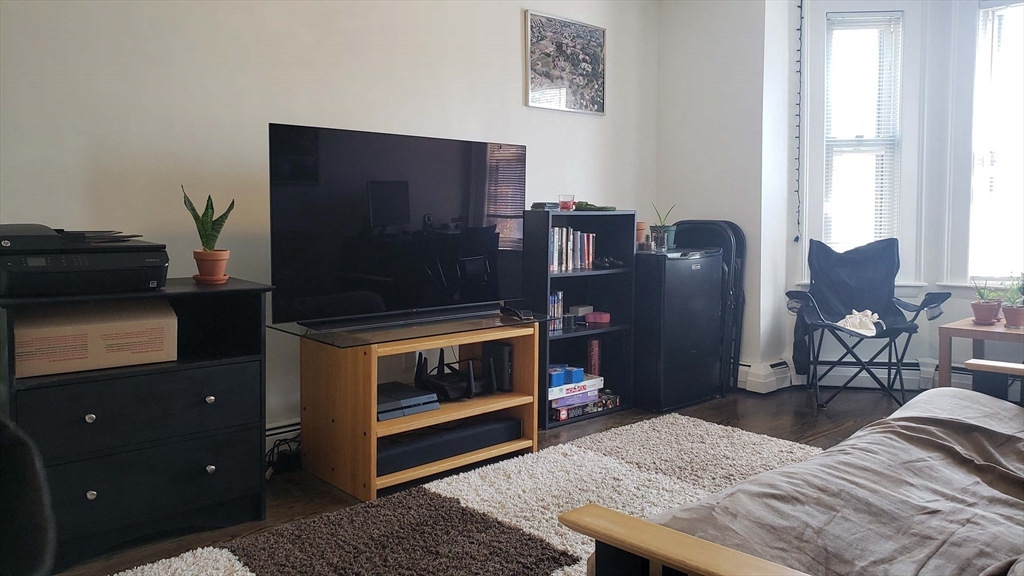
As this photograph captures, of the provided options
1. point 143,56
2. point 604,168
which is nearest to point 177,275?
point 143,56

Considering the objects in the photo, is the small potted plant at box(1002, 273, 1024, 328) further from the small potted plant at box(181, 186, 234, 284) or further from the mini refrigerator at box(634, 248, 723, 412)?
the small potted plant at box(181, 186, 234, 284)

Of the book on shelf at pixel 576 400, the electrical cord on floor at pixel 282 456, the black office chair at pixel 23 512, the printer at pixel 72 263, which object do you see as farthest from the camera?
the book on shelf at pixel 576 400

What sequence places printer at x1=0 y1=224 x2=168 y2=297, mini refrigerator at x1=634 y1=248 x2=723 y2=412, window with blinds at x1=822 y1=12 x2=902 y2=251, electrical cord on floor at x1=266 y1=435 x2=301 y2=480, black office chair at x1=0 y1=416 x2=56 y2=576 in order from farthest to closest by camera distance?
window with blinds at x1=822 y1=12 x2=902 y2=251 < mini refrigerator at x1=634 y1=248 x2=723 y2=412 < electrical cord on floor at x1=266 y1=435 x2=301 y2=480 < printer at x1=0 y1=224 x2=168 y2=297 < black office chair at x1=0 y1=416 x2=56 y2=576

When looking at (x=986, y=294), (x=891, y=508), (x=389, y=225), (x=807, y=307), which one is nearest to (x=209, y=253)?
(x=389, y=225)

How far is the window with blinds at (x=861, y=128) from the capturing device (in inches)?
185

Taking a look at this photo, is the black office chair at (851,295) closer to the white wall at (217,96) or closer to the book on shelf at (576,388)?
the book on shelf at (576,388)

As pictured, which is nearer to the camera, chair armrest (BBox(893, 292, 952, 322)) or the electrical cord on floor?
the electrical cord on floor

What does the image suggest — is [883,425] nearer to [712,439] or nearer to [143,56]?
[712,439]

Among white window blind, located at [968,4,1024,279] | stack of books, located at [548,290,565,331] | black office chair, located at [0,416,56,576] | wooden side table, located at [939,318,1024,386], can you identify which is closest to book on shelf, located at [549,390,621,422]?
stack of books, located at [548,290,565,331]

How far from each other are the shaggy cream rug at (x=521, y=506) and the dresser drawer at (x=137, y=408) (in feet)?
1.30

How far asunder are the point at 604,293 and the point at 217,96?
2.28m

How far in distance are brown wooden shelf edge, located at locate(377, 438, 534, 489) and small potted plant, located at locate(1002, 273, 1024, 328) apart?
2597mm

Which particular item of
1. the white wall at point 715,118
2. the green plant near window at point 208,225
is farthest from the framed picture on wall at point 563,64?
the green plant near window at point 208,225

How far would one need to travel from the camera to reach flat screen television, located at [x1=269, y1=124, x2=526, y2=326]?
281 centimetres
